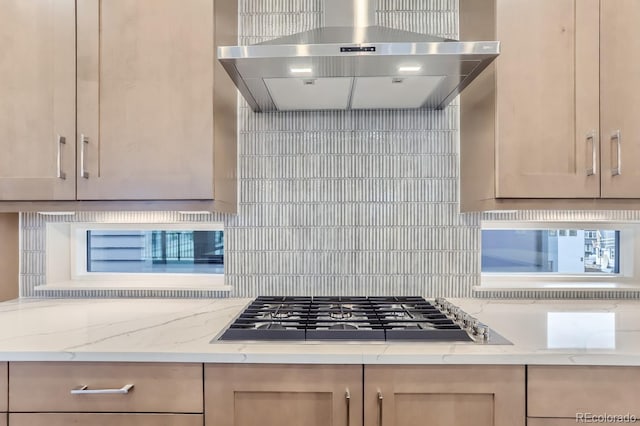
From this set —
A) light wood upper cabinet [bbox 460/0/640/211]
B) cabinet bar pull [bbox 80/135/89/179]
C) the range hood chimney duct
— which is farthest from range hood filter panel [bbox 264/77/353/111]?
cabinet bar pull [bbox 80/135/89/179]

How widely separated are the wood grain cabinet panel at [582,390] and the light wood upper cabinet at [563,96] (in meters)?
0.55

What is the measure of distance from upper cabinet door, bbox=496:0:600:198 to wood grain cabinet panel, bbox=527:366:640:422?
0.55 metres

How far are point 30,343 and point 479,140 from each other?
1.59 meters

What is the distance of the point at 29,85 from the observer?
140cm

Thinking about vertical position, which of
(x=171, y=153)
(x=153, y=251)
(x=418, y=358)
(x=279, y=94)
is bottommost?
(x=418, y=358)

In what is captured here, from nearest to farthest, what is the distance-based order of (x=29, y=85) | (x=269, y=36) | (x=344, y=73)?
(x=344, y=73)
(x=29, y=85)
(x=269, y=36)

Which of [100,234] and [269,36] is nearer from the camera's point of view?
[269,36]

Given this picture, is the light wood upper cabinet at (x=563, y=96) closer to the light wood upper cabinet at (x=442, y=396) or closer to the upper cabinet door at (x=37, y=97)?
the light wood upper cabinet at (x=442, y=396)

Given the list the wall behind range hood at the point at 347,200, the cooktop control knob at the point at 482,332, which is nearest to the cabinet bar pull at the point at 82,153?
the wall behind range hood at the point at 347,200

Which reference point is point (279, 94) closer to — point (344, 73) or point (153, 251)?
point (344, 73)

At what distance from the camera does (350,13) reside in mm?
1529

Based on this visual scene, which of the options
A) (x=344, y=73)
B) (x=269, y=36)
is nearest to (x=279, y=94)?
(x=344, y=73)

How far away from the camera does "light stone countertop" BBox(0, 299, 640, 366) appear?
1.06 metres

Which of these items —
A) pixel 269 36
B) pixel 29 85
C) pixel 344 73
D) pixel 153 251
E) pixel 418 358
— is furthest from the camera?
pixel 153 251
